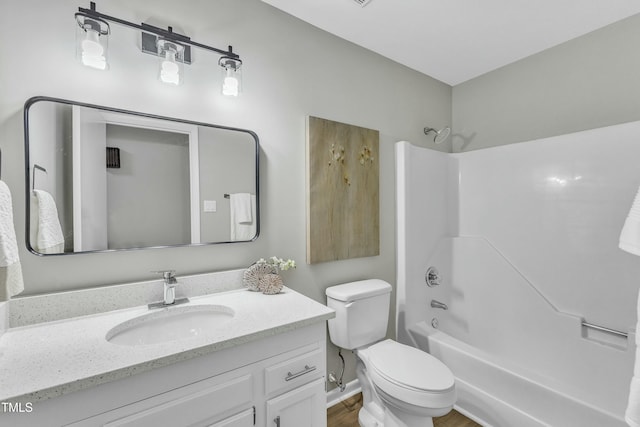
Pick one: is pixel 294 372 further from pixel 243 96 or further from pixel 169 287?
pixel 243 96

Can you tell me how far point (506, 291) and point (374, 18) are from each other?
2.09 meters

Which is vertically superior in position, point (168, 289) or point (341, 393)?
point (168, 289)

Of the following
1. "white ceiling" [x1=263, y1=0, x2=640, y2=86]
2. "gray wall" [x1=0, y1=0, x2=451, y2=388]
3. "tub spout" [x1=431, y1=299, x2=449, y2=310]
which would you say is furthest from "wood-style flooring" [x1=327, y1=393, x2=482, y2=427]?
"white ceiling" [x1=263, y1=0, x2=640, y2=86]

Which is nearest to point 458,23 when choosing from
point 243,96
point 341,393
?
point 243,96

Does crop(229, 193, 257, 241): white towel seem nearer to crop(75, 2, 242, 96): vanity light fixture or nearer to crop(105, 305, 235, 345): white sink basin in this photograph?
crop(105, 305, 235, 345): white sink basin

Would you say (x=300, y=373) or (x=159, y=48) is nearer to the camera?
(x=300, y=373)

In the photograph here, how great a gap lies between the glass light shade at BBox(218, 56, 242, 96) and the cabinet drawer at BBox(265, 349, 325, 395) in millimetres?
1279

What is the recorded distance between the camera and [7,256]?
34.2 inches

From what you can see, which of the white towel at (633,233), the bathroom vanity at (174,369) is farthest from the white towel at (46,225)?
the white towel at (633,233)

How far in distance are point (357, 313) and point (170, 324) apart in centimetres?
100

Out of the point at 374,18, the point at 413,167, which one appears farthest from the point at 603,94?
the point at 374,18

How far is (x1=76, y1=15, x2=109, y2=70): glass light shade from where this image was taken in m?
1.12

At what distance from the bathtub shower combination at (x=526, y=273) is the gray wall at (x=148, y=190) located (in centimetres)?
152

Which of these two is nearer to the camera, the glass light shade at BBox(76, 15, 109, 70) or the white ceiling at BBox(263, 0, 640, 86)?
the glass light shade at BBox(76, 15, 109, 70)
